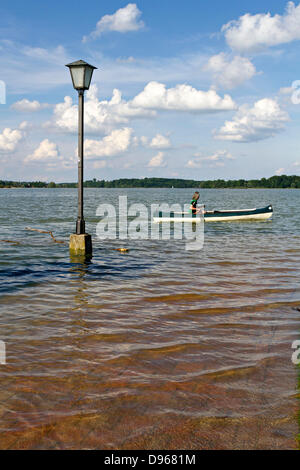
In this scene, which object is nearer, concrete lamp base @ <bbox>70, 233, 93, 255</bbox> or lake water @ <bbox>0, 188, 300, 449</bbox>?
lake water @ <bbox>0, 188, 300, 449</bbox>

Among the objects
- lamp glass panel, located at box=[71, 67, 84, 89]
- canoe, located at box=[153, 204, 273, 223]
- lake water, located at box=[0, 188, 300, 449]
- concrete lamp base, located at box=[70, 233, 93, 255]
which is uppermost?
lamp glass panel, located at box=[71, 67, 84, 89]

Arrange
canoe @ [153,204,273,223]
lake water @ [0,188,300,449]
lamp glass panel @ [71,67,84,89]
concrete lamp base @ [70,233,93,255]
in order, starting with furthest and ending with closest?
canoe @ [153,204,273,223] → concrete lamp base @ [70,233,93,255] → lamp glass panel @ [71,67,84,89] → lake water @ [0,188,300,449]

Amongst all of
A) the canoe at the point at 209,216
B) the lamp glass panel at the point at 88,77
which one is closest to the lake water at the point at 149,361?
the lamp glass panel at the point at 88,77

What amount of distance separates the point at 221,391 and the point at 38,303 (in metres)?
4.43

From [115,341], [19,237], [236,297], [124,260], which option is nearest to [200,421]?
[115,341]

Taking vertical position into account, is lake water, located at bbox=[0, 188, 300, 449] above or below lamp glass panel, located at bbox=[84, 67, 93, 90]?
below

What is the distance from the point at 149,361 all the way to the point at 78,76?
9.32 m

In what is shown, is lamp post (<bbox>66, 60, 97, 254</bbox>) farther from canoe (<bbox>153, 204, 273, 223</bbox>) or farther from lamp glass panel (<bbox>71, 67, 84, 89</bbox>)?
canoe (<bbox>153, 204, 273, 223</bbox>)

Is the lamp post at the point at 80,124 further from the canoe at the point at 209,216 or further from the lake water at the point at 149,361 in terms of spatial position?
the canoe at the point at 209,216

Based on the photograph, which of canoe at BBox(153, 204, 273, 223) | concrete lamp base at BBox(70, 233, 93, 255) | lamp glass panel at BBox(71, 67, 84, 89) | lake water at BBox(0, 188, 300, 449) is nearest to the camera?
lake water at BBox(0, 188, 300, 449)

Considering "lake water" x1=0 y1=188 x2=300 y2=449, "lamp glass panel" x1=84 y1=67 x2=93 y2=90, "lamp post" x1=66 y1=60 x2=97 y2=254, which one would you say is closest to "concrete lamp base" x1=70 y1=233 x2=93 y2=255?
"lamp post" x1=66 y1=60 x2=97 y2=254

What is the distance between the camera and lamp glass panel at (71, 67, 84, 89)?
37.7 feet

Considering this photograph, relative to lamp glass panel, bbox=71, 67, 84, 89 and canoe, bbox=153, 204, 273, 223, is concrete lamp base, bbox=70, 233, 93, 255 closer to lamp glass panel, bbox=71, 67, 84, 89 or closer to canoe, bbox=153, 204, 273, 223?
lamp glass panel, bbox=71, 67, 84, 89

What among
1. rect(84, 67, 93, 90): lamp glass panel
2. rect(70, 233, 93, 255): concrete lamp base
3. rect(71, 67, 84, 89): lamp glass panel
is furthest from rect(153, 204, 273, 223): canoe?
rect(71, 67, 84, 89): lamp glass panel
